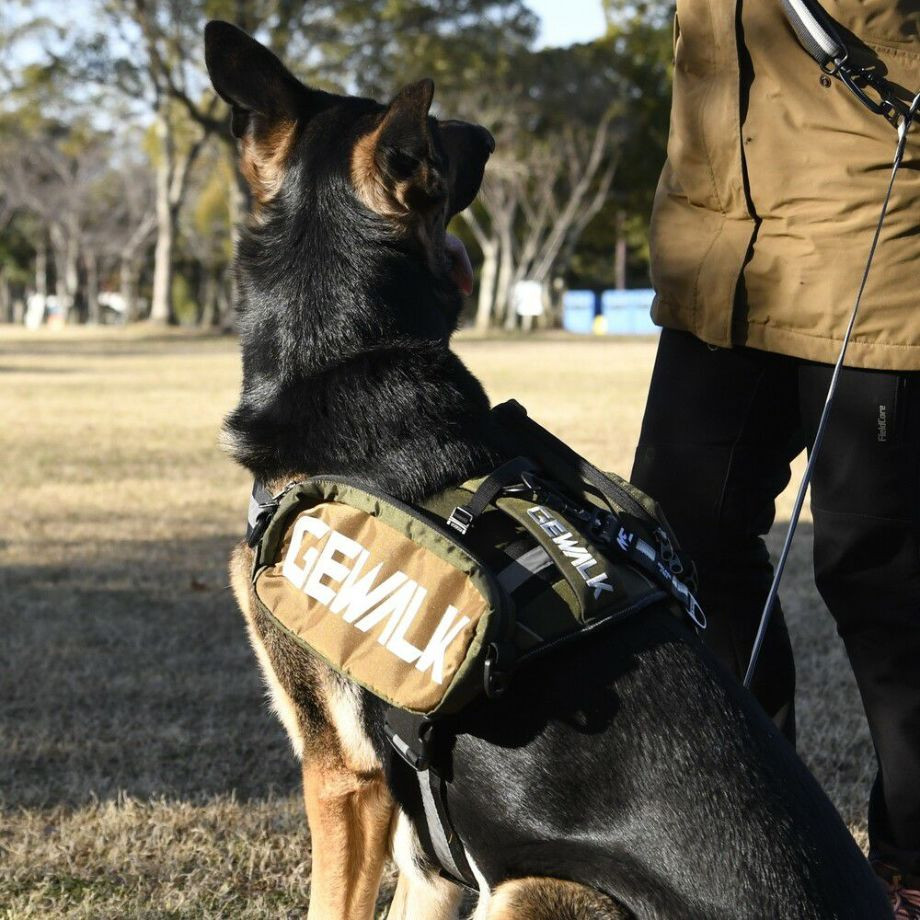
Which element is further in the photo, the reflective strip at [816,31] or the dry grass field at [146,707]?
the dry grass field at [146,707]

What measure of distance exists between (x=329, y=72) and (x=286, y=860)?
3512cm

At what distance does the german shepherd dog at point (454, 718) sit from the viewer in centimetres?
195

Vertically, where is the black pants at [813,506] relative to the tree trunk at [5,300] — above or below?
above

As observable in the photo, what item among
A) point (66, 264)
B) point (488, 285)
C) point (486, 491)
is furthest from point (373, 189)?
point (66, 264)

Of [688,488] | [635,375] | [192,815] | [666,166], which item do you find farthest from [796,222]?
[635,375]

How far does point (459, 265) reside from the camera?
270cm

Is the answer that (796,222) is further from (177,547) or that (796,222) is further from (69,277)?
(69,277)

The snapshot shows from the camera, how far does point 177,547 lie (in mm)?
6898

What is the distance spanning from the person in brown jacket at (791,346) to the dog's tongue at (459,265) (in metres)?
0.56

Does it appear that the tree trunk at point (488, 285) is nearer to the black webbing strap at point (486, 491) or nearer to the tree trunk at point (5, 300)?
the tree trunk at point (5, 300)

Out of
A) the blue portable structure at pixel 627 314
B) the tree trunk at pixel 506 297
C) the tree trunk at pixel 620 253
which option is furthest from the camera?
the blue portable structure at pixel 627 314

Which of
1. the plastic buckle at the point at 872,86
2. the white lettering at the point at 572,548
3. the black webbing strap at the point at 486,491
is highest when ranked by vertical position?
the plastic buckle at the point at 872,86

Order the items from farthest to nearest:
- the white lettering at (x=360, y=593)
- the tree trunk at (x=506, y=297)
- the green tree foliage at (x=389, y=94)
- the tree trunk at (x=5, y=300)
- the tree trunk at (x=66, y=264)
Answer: the tree trunk at (x=5, y=300) < the tree trunk at (x=66, y=264) < the tree trunk at (x=506, y=297) < the green tree foliage at (x=389, y=94) < the white lettering at (x=360, y=593)

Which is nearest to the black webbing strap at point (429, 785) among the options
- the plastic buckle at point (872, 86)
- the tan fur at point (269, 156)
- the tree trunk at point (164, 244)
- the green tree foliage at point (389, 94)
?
the tan fur at point (269, 156)
